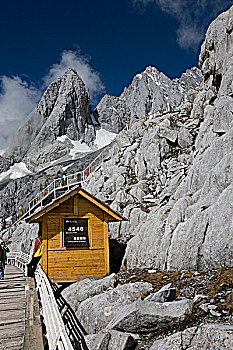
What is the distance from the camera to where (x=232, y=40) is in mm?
33219

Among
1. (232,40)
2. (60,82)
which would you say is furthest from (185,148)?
(60,82)

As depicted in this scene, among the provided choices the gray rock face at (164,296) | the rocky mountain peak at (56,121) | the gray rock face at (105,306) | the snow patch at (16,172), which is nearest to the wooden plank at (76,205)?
the gray rock face at (105,306)

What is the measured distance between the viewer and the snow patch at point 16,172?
116m

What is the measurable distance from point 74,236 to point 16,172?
107369 mm

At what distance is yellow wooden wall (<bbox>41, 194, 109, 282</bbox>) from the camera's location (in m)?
18.2

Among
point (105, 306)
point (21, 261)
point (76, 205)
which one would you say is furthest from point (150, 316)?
point (21, 261)

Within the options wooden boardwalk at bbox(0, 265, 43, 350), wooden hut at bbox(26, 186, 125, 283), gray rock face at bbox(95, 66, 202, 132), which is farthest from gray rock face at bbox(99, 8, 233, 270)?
gray rock face at bbox(95, 66, 202, 132)

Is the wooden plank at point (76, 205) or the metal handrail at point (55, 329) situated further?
the wooden plank at point (76, 205)

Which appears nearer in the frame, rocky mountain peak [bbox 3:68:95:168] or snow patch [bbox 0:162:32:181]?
snow patch [bbox 0:162:32:181]

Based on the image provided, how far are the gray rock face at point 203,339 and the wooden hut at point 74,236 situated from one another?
10288 millimetres

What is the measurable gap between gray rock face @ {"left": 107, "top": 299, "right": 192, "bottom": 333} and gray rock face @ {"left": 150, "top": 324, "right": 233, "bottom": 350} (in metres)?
0.91

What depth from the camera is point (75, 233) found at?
18.6 meters

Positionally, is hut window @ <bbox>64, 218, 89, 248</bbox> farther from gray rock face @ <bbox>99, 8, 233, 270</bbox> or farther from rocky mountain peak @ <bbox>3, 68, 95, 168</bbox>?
rocky mountain peak @ <bbox>3, 68, 95, 168</bbox>

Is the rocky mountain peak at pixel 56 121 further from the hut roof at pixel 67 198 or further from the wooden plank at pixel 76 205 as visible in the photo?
the hut roof at pixel 67 198
